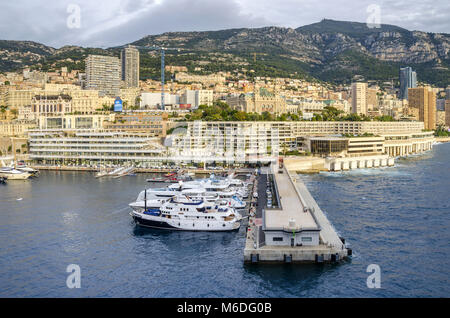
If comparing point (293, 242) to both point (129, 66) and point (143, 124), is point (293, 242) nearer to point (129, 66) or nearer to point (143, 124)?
point (143, 124)

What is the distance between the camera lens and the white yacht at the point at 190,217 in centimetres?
3488

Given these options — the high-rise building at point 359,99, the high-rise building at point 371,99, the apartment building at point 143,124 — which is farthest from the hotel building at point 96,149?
the high-rise building at point 371,99

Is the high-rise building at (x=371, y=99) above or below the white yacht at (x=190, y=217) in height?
above

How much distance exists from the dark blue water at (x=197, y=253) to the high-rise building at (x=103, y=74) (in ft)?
368

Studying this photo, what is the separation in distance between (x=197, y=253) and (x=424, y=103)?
6562 inches

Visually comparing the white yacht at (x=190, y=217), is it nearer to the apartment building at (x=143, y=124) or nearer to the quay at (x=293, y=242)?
the quay at (x=293, y=242)

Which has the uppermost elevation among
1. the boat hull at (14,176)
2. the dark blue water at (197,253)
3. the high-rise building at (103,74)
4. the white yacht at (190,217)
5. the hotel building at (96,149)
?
the high-rise building at (103,74)

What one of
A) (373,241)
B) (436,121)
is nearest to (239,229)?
(373,241)

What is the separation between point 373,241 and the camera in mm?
30969

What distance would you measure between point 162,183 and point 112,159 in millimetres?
22803
